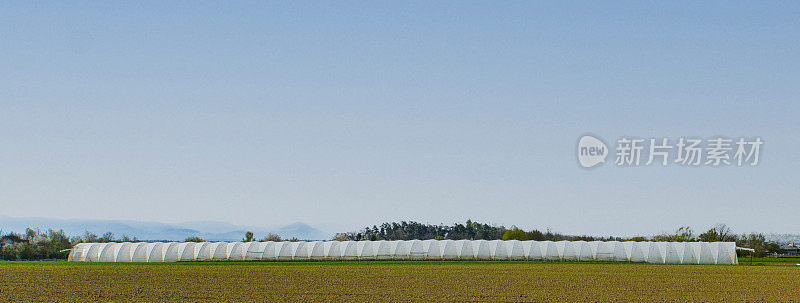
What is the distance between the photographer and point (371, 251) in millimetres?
66375

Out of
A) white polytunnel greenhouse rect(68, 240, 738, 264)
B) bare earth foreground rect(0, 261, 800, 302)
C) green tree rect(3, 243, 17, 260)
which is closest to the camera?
bare earth foreground rect(0, 261, 800, 302)

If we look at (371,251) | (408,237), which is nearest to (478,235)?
(408,237)

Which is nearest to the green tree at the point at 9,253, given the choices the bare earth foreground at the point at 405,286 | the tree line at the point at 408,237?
the tree line at the point at 408,237

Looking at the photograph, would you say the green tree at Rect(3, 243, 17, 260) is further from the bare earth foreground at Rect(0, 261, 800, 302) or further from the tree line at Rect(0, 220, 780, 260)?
the bare earth foreground at Rect(0, 261, 800, 302)

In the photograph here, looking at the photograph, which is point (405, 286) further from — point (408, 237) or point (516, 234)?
point (408, 237)

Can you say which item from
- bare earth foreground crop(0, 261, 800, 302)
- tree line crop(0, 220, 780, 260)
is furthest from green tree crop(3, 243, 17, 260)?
bare earth foreground crop(0, 261, 800, 302)

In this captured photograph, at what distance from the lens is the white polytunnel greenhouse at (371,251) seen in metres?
63.1

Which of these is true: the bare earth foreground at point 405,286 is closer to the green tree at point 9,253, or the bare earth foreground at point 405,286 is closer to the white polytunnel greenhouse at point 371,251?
the white polytunnel greenhouse at point 371,251

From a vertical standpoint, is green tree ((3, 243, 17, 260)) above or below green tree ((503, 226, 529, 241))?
below

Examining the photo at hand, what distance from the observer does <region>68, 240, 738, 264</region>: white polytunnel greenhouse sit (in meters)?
63.1

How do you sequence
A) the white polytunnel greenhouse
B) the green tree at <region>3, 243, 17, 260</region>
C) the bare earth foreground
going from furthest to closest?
the green tree at <region>3, 243, 17, 260</region> → the white polytunnel greenhouse → the bare earth foreground

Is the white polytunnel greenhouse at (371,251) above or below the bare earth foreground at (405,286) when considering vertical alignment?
above

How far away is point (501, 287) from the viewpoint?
33.3 meters

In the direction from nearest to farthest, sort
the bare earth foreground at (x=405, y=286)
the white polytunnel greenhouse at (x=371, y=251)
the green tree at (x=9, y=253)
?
the bare earth foreground at (x=405, y=286) < the white polytunnel greenhouse at (x=371, y=251) < the green tree at (x=9, y=253)
